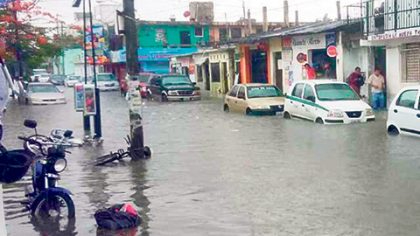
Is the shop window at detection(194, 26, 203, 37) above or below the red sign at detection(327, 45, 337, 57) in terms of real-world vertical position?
above

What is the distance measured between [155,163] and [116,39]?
8.91 ft

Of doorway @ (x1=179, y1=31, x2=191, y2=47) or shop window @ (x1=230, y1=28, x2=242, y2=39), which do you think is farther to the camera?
shop window @ (x1=230, y1=28, x2=242, y2=39)

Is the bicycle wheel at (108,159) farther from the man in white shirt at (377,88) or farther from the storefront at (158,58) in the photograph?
the storefront at (158,58)

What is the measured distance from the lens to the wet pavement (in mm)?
7809

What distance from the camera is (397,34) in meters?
23.3

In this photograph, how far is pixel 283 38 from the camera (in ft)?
112

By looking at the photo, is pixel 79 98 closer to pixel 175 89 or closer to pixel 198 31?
pixel 175 89

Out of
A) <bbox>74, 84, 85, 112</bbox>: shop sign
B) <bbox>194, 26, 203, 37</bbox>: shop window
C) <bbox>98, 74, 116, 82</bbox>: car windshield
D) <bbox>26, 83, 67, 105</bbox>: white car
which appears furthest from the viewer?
<bbox>194, 26, 203, 37</bbox>: shop window

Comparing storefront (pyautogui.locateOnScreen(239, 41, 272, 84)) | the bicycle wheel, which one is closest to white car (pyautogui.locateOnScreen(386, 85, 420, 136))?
the bicycle wheel

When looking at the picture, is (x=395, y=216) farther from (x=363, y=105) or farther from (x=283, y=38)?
(x=283, y=38)

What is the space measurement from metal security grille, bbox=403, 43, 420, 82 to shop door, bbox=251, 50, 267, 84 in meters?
13.5

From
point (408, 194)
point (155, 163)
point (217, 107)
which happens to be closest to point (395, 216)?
point (408, 194)

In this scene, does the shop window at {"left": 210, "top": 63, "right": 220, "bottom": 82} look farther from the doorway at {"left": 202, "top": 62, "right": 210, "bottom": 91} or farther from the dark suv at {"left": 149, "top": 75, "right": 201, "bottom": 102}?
the dark suv at {"left": 149, "top": 75, "right": 201, "bottom": 102}

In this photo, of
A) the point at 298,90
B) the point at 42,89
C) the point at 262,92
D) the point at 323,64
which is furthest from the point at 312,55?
the point at 42,89
